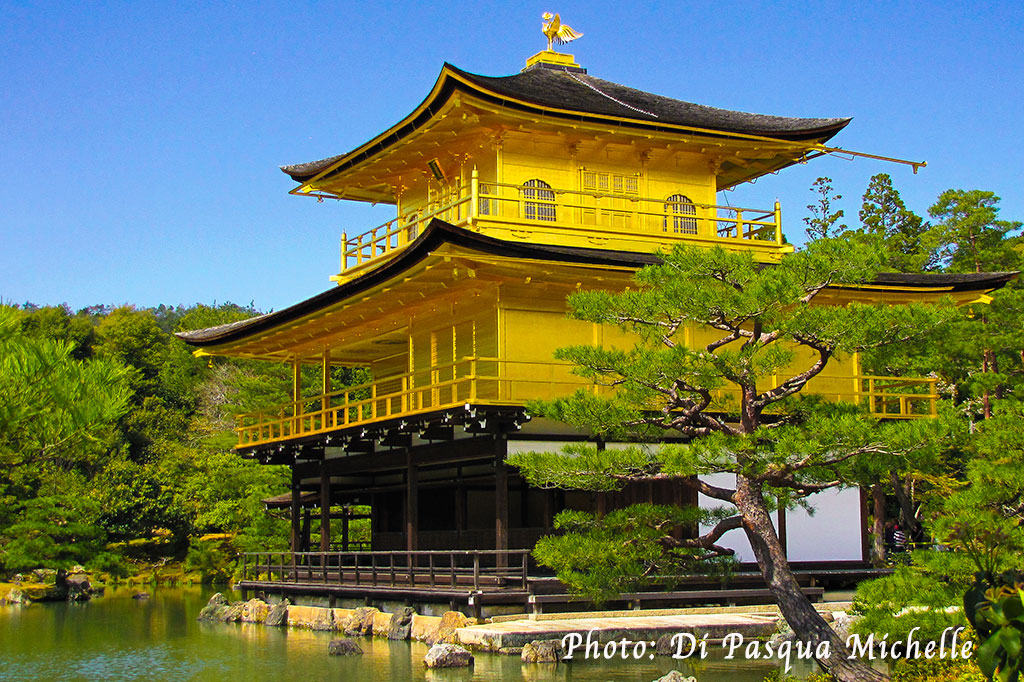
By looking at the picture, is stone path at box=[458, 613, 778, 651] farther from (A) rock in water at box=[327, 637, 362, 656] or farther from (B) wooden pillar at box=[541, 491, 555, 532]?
(B) wooden pillar at box=[541, 491, 555, 532]

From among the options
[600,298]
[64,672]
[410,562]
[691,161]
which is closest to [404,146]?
[691,161]

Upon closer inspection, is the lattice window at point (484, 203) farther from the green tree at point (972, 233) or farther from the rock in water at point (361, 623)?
the green tree at point (972, 233)

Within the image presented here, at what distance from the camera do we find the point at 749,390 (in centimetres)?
1473

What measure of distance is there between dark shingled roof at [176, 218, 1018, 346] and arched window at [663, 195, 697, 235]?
2427 millimetres

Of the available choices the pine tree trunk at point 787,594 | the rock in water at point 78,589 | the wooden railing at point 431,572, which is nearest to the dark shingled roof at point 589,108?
the wooden railing at point 431,572

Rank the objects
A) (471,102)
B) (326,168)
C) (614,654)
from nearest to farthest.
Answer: (614,654)
(471,102)
(326,168)

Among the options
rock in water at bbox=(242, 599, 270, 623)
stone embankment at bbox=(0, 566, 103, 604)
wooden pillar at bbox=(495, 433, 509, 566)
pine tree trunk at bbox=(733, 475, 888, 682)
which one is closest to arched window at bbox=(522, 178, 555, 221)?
wooden pillar at bbox=(495, 433, 509, 566)

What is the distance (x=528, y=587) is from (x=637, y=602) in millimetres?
1975

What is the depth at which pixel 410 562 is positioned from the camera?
70.8 ft

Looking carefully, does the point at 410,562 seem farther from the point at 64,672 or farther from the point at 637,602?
the point at 64,672

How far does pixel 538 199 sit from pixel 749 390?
32.8 feet

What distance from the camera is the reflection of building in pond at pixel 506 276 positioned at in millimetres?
20609

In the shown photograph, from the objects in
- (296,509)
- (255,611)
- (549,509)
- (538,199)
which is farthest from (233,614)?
(538,199)

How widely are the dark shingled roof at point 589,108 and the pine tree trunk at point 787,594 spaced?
10567 mm
